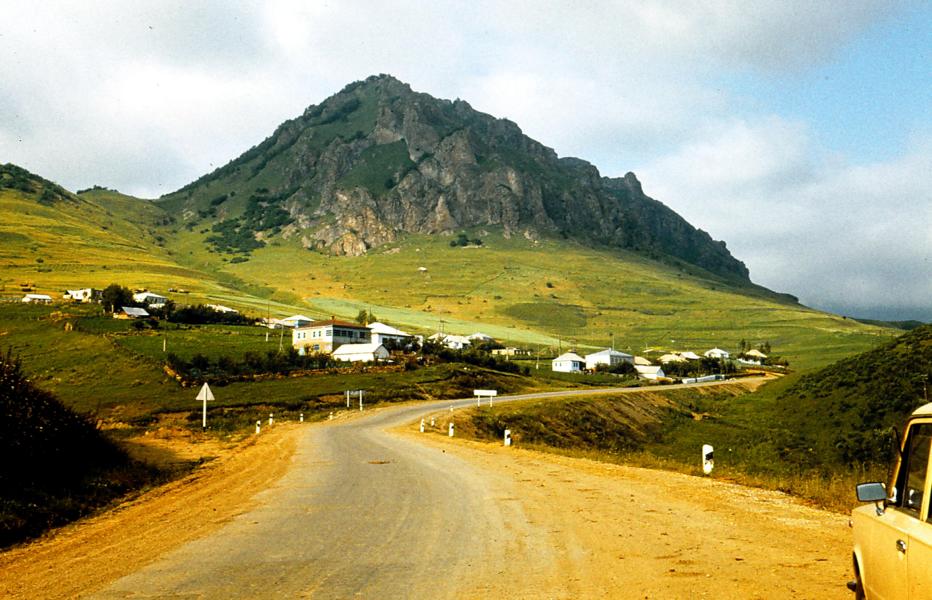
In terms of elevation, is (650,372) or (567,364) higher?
(567,364)

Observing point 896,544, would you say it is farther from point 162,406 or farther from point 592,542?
point 162,406

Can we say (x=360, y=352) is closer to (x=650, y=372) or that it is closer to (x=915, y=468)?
(x=650, y=372)

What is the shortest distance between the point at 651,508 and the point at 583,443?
3926cm

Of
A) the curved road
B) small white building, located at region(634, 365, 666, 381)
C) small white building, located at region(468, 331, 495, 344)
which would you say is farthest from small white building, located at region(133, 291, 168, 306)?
the curved road

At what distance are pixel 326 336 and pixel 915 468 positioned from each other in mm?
118293

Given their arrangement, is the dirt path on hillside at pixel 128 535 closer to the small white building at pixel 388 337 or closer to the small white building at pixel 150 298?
the small white building at pixel 388 337

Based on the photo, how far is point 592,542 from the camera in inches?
440

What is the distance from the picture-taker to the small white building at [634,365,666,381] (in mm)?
126375

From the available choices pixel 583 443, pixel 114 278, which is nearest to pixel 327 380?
pixel 583 443

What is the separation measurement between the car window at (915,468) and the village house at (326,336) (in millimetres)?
113888

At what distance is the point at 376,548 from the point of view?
424 inches

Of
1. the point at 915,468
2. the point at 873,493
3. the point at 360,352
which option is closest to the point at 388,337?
the point at 360,352

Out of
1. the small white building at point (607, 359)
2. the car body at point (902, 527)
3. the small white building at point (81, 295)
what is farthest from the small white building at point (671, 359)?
the car body at point (902, 527)

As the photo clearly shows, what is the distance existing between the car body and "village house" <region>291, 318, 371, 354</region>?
113 m
